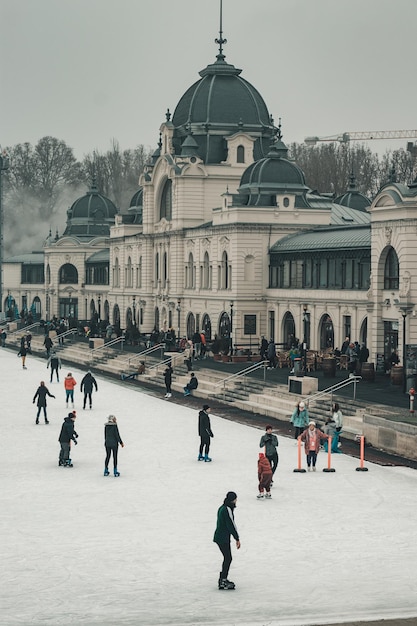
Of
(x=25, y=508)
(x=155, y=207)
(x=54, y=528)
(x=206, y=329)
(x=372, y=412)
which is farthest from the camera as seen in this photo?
(x=155, y=207)

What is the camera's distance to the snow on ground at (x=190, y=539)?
19.5 metres

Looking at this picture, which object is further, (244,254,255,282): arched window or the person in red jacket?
(244,254,255,282): arched window

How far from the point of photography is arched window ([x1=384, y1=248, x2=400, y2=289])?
5283cm

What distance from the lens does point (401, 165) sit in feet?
415

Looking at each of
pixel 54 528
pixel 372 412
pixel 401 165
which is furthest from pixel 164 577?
pixel 401 165

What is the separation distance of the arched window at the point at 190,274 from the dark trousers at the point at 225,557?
61646mm

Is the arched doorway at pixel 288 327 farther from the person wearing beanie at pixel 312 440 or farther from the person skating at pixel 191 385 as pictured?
the person wearing beanie at pixel 312 440

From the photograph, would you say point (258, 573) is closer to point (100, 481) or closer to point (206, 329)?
point (100, 481)

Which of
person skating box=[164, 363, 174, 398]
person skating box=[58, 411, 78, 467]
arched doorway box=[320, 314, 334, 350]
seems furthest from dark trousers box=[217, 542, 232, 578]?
arched doorway box=[320, 314, 334, 350]

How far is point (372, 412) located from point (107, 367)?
33586 millimetres

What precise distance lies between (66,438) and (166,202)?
57.4 m

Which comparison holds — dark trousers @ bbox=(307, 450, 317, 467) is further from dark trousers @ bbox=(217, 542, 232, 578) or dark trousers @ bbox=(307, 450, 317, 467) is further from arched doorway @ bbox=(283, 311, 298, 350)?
arched doorway @ bbox=(283, 311, 298, 350)

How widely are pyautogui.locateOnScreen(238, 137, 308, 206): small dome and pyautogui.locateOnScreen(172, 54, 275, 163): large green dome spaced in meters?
9.75

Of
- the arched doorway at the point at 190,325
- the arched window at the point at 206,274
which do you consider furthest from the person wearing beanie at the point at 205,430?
the arched doorway at the point at 190,325
